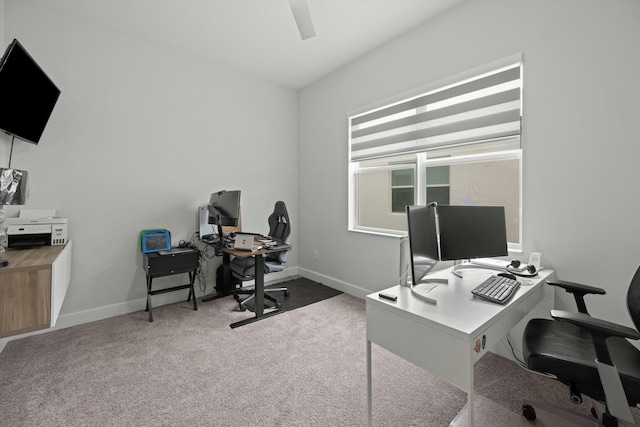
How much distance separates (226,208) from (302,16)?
200 cm

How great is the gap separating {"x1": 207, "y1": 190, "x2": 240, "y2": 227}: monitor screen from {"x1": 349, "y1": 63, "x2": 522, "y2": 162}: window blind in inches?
66.3

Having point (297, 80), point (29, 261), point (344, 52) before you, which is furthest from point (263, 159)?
point (29, 261)

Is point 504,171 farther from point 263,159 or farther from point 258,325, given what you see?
point 263,159

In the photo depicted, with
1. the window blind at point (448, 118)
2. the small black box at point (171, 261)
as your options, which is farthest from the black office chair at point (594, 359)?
the small black box at point (171, 261)

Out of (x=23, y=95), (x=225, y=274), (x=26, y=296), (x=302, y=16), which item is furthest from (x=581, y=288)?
(x=23, y=95)

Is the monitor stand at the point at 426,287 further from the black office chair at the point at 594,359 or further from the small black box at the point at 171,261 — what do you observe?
Result: the small black box at the point at 171,261

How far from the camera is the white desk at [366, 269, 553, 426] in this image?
1172mm

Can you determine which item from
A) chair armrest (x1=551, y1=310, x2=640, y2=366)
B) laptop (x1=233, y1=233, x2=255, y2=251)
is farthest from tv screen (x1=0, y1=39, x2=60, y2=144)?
chair armrest (x1=551, y1=310, x2=640, y2=366)

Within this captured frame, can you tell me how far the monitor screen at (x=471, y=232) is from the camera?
195 centimetres

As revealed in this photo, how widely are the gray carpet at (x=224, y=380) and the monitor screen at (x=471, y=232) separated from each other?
0.93m

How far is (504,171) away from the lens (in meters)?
2.47

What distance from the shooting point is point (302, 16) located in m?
1.98

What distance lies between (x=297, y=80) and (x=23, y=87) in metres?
3.07

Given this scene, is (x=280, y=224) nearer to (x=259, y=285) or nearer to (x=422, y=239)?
(x=259, y=285)
